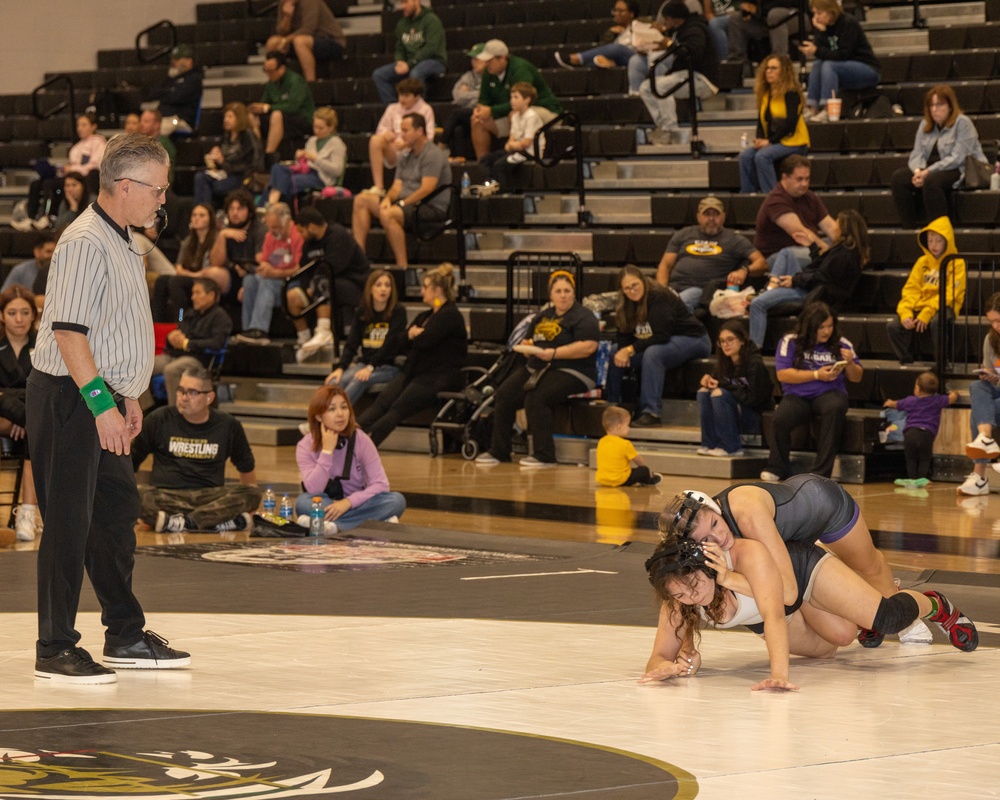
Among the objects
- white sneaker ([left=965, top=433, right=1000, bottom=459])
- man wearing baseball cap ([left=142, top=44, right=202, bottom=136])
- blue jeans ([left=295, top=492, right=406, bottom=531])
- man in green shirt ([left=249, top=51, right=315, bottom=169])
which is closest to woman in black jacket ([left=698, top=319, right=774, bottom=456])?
white sneaker ([left=965, top=433, right=1000, bottom=459])

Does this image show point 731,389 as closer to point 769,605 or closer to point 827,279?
point 827,279

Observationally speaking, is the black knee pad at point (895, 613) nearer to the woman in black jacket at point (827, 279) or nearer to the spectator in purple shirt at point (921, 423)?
the spectator in purple shirt at point (921, 423)

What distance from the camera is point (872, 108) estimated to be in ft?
51.6

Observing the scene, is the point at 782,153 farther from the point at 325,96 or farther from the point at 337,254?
the point at 325,96

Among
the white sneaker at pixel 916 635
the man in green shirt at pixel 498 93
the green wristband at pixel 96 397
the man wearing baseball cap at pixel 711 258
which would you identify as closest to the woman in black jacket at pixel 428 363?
the man wearing baseball cap at pixel 711 258

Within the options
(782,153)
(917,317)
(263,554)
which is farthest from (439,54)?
(263,554)

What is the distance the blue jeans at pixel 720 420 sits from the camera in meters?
12.6

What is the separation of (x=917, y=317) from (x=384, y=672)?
7.97 m

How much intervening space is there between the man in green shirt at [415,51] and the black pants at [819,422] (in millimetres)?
8037

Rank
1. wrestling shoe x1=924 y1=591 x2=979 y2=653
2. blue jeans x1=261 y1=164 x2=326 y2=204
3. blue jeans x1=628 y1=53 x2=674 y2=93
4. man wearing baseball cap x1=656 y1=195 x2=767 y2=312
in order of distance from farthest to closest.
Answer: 1. blue jeans x1=261 y1=164 x2=326 y2=204
2. blue jeans x1=628 y1=53 x2=674 y2=93
3. man wearing baseball cap x1=656 y1=195 x2=767 y2=312
4. wrestling shoe x1=924 y1=591 x2=979 y2=653

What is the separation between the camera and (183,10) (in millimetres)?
24281

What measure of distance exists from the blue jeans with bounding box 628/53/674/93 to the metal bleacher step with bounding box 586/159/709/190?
2.70ft

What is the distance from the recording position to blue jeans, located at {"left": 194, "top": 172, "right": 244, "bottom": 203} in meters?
18.5

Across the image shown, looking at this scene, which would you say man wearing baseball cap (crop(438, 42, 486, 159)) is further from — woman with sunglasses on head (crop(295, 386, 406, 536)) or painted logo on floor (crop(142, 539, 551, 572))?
painted logo on floor (crop(142, 539, 551, 572))
